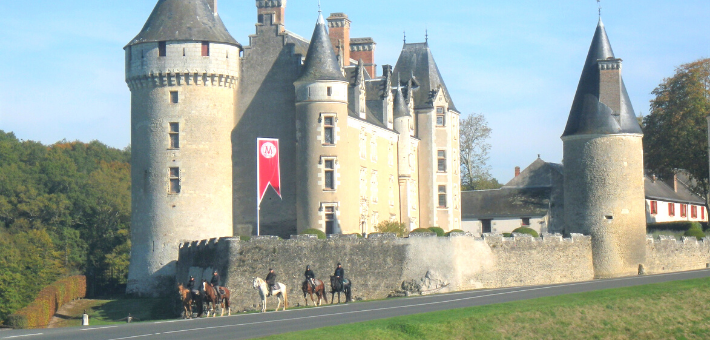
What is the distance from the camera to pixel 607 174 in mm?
46281

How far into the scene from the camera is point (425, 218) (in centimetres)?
6000

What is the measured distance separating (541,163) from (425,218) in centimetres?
1398

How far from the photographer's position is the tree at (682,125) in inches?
2391

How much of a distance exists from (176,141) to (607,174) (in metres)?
20.2

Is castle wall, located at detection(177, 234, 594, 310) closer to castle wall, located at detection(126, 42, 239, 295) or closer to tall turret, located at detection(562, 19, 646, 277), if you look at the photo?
castle wall, located at detection(126, 42, 239, 295)

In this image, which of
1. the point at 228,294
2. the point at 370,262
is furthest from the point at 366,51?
the point at 228,294

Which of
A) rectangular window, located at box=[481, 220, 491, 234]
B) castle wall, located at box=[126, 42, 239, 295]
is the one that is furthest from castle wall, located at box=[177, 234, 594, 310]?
rectangular window, located at box=[481, 220, 491, 234]

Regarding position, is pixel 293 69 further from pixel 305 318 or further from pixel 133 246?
pixel 305 318

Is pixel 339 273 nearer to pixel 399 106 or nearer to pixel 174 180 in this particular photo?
pixel 174 180

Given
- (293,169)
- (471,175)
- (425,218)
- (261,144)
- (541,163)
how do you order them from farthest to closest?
(471,175)
(541,163)
(425,218)
(293,169)
(261,144)

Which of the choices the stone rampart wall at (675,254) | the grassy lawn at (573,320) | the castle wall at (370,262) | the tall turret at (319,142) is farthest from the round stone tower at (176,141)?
the grassy lawn at (573,320)

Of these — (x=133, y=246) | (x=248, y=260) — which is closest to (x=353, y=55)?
(x=133, y=246)

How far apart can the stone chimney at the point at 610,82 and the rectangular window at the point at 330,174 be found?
12.9 metres

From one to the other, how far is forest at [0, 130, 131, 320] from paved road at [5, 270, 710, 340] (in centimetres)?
3007
